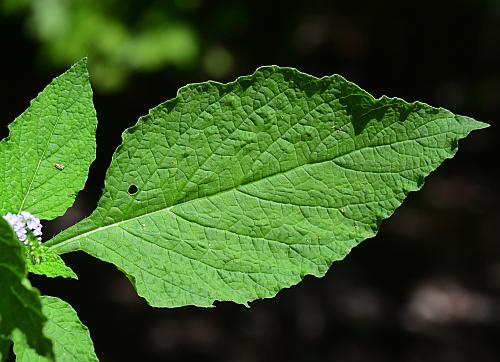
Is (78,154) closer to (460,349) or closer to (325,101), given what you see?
(325,101)

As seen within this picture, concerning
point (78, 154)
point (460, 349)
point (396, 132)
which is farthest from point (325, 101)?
point (460, 349)

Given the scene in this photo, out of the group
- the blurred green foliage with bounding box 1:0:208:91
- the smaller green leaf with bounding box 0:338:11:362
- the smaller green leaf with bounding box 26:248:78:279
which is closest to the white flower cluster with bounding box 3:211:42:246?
the smaller green leaf with bounding box 26:248:78:279

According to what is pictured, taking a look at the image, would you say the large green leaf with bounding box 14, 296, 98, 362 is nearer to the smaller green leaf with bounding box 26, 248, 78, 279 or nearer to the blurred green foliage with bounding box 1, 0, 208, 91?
the smaller green leaf with bounding box 26, 248, 78, 279

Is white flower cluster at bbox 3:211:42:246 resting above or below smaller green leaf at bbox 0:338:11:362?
above

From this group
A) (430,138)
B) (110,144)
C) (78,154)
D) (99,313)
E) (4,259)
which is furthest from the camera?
(110,144)

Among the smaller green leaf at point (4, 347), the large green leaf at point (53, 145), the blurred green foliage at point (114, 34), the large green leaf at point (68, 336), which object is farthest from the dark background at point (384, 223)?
the smaller green leaf at point (4, 347)

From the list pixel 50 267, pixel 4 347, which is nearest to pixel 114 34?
pixel 50 267
